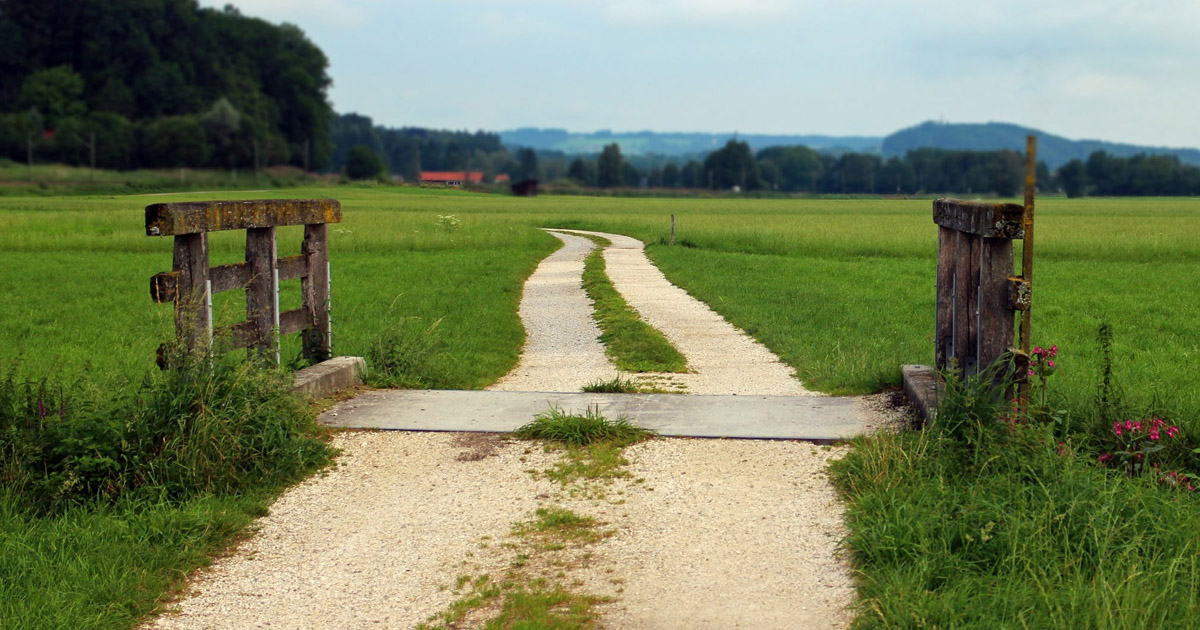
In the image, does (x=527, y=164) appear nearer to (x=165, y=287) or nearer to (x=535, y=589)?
(x=165, y=287)

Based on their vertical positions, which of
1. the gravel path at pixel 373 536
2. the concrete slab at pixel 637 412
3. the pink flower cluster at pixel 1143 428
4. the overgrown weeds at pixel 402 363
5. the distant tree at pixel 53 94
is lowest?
the gravel path at pixel 373 536

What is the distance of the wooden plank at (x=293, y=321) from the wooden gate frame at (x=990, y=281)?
5.02m

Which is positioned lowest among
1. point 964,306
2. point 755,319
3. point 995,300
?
point 755,319

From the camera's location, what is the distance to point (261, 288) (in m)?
8.06

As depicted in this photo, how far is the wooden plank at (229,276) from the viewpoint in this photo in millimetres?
7500

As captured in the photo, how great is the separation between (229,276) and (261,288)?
1.22ft

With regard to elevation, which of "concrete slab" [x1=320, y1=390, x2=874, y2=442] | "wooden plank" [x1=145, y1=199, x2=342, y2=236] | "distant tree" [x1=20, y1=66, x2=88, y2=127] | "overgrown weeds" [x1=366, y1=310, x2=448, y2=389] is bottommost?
"concrete slab" [x1=320, y1=390, x2=874, y2=442]

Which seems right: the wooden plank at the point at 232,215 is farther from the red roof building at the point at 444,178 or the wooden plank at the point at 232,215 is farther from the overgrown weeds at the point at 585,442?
the red roof building at the point at 444,178

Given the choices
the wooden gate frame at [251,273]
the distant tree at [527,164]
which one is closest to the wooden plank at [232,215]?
the wooden gate frame at [251,273]

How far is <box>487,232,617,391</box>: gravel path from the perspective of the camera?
419 inches

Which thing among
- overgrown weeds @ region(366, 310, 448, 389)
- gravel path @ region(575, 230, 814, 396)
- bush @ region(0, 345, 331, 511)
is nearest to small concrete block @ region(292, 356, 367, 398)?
overgrown weeds @ region(366, 310, 448, 389)

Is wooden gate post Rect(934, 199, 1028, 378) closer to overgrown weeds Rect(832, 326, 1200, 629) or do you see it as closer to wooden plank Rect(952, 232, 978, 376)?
wooden plank Rect(952, 232, 978, 376)

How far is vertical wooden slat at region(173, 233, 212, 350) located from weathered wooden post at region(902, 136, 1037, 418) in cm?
469

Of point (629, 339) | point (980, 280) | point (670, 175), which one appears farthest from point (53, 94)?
point (980, 280)
